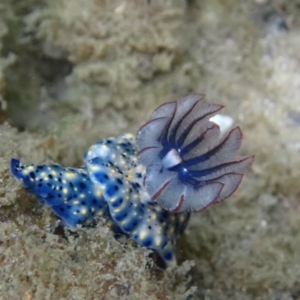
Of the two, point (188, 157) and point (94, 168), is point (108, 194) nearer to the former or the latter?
point (94, 168)

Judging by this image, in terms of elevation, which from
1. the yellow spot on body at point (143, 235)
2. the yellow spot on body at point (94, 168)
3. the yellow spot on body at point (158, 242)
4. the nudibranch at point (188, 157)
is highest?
the nudibranch at point (188, 157)

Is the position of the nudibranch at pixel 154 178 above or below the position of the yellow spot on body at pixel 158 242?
above

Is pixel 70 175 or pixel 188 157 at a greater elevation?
pixel 188 157

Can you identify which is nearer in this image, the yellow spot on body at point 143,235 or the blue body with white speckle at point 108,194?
the blue body with white speckle at point 108,194

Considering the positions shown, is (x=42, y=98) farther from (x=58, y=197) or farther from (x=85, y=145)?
(x=58, y=197)

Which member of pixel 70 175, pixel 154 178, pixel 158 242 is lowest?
pixel 158 242

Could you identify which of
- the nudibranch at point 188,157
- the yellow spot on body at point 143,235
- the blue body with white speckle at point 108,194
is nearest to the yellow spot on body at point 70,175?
the blue body with white speckle at point 108,194

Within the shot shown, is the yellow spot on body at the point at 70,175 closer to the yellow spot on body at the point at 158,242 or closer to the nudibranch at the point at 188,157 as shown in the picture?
the nudibranch at the point at 188,157

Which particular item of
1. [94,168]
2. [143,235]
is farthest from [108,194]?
[143,235]

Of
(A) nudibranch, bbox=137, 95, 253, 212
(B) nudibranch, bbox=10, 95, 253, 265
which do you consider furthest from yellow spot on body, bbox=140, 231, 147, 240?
(A) nudibranch, bbox=137, 95, 253, 212

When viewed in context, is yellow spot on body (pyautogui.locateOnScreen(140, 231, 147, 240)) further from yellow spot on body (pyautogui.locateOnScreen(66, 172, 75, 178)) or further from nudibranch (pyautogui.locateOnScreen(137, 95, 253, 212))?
yellow spot on body (pyautogui.locateOnScreen(66, 172, 75, 178))
